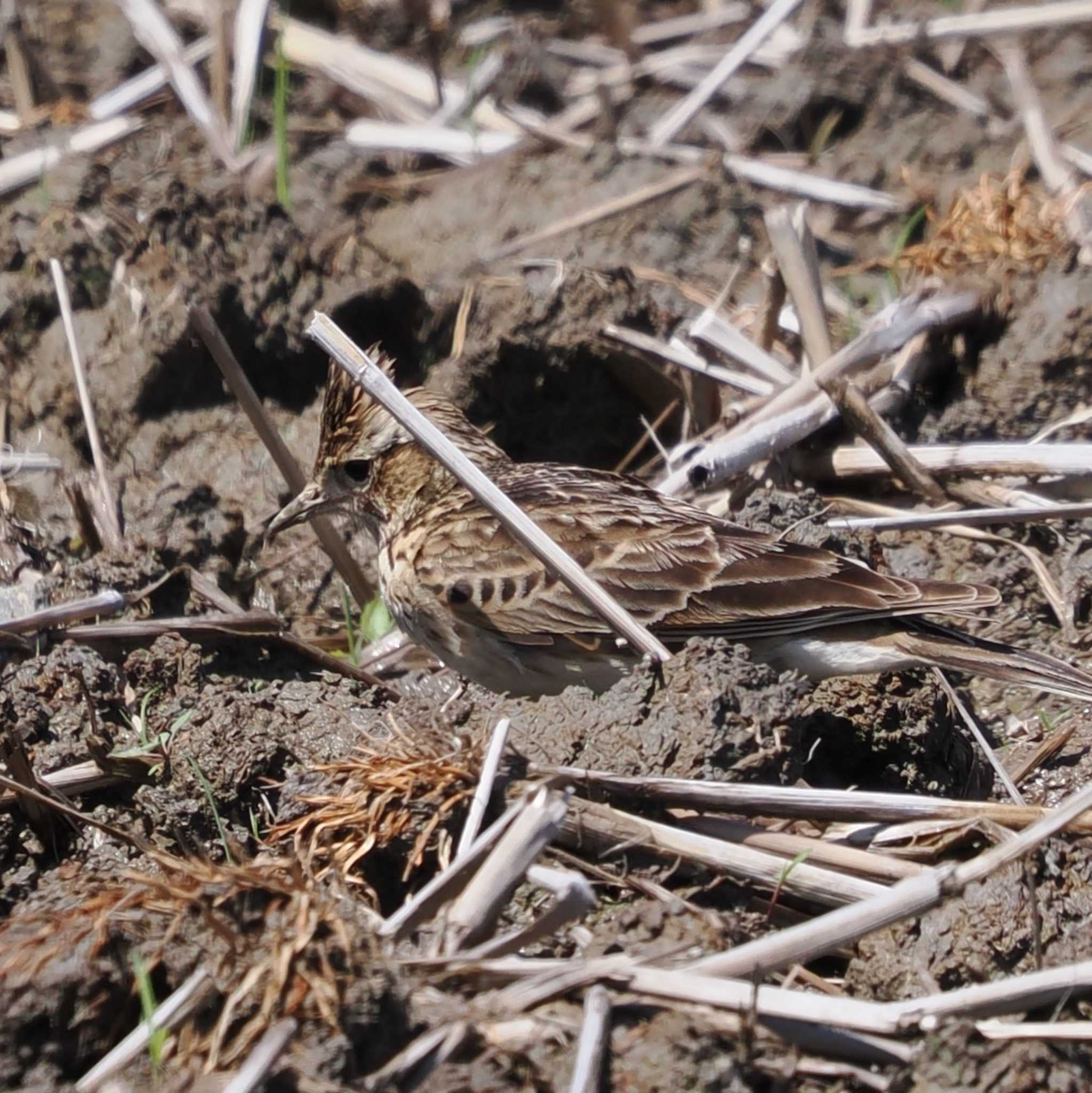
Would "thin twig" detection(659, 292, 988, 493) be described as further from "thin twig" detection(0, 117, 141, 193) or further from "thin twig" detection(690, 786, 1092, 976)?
"thin twig" detection(0, 117, 141, 193)

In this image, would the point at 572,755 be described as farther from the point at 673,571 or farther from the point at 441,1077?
the point at 441,1077

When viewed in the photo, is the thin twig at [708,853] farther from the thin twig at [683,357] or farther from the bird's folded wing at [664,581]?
the thin twig at [683,357]

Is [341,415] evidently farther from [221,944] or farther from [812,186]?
[812,186]

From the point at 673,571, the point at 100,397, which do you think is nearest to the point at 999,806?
the point at 673,571

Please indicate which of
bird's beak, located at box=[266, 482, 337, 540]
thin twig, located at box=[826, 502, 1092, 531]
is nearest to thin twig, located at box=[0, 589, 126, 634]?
bird's beak, located at box=[266, 482, 337, 540]

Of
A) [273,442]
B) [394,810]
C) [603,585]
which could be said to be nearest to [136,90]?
[273,442]

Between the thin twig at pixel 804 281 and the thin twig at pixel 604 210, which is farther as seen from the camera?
the thin twig at pixel 604 210

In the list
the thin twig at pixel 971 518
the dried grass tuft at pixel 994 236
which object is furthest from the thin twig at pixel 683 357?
the dried grass tuft at pixel 994 236

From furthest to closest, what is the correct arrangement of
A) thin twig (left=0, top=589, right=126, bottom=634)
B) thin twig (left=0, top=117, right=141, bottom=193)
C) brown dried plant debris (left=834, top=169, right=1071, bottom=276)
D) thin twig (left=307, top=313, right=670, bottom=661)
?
1. thin twig (left=0, top=117, right=141, bottom=193)
2. brown dried plant debris (left=834, top=169, right=1071, bottom=276)
3. thin twig (left=0, top=589, right=126, bottom=634)
4. thin twig (left=307, top=313, right=670, bottom=661)
